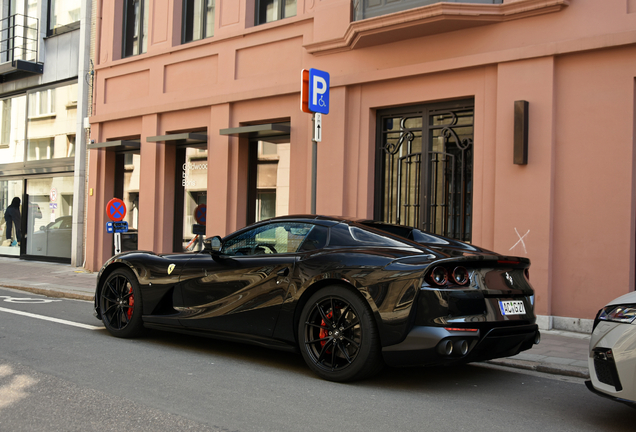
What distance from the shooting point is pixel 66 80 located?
678 inches

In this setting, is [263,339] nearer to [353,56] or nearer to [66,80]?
[353,56]

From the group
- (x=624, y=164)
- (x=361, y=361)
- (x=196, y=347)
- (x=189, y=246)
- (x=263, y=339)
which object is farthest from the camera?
(x=189, y=246)

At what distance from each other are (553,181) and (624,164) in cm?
92

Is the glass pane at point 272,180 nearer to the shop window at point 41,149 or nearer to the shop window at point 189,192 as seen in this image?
the shop window at point 189,192

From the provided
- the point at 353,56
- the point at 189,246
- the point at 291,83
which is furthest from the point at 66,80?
the point at 353,56

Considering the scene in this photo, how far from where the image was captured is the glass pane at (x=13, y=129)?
746 inches

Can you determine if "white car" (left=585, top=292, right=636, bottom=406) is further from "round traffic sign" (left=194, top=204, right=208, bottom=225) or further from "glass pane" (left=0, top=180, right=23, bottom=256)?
"glass pane" (left=0, top=180, right=23, bottom=256)

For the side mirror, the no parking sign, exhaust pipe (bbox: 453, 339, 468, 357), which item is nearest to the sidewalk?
the no parking sign

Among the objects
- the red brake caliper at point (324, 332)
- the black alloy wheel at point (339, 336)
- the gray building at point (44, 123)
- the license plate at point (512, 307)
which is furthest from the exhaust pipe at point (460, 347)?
the gray building at point (44, 123)

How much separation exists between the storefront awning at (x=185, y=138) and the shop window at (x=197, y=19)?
7.65ft

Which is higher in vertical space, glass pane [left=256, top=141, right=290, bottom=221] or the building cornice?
the building cornice

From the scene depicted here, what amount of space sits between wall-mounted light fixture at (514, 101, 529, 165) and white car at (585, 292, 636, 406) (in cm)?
484

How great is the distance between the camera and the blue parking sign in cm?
900

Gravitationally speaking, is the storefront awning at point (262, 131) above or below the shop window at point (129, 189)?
above
